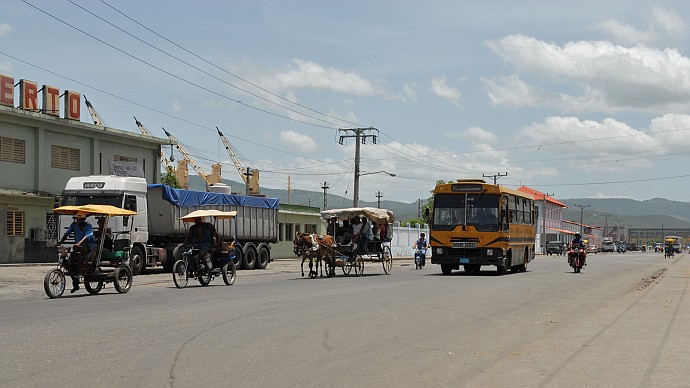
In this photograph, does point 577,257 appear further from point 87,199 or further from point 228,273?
point 87,199

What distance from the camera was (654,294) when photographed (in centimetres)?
2256

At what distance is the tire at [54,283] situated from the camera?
1931cm

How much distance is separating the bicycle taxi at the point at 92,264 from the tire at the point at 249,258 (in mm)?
14819

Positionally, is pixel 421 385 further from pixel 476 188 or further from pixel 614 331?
pixel 476 188

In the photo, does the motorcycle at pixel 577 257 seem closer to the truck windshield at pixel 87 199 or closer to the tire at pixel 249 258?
the tire at pixel 249 258

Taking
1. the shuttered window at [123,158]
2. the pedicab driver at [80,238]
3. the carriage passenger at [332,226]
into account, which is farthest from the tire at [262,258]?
the pedicab driver at [80,238]

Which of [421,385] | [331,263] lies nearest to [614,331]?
[421,385]

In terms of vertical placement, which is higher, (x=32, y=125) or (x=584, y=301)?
(x=32, y=125)

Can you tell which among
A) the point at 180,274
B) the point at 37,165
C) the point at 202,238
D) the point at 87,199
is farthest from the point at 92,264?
the point at 37,165

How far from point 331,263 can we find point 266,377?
20.9m

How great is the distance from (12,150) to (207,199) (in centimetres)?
1074

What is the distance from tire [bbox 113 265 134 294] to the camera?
68.0 ft

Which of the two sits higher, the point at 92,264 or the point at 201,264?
the point at 92,264

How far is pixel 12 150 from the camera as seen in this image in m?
39.2
